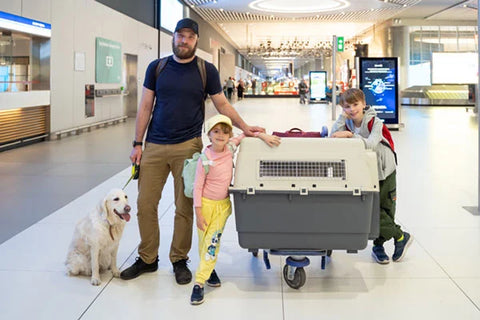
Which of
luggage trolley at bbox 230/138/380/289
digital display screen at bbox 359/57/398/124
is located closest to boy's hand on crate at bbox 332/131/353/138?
luggage trolley at bbox 230/138/380/289

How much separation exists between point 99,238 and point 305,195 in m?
1.19

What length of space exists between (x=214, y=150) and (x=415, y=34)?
94.8 ft

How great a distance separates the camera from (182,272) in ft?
9.84

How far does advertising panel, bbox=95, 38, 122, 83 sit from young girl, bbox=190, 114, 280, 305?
10.8 metres

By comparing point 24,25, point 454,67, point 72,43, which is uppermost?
point 454,67

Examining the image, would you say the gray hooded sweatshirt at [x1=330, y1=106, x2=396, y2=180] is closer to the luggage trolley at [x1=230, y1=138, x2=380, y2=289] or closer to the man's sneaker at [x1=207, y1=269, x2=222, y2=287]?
the luggage trolley at [x1=230, y1=138, x2=380, y2=289]

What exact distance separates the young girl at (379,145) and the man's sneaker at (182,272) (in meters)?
1.18

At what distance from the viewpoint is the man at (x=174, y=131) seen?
294 centimetres

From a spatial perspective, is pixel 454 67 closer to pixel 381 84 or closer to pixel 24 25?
pixel 381 84

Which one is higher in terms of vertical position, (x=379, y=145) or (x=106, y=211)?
(x=379, y=145)

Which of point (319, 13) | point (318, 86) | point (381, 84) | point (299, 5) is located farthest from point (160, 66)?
point (318, 86)

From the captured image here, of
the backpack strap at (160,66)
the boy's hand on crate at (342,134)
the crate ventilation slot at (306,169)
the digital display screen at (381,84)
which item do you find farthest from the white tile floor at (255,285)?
the digital display screen at (381,84)

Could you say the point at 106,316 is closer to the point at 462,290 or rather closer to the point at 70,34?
the point at 462,290

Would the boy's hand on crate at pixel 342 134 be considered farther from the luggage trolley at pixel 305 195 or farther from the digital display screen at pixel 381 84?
the digital display screen at pixel 381 84
